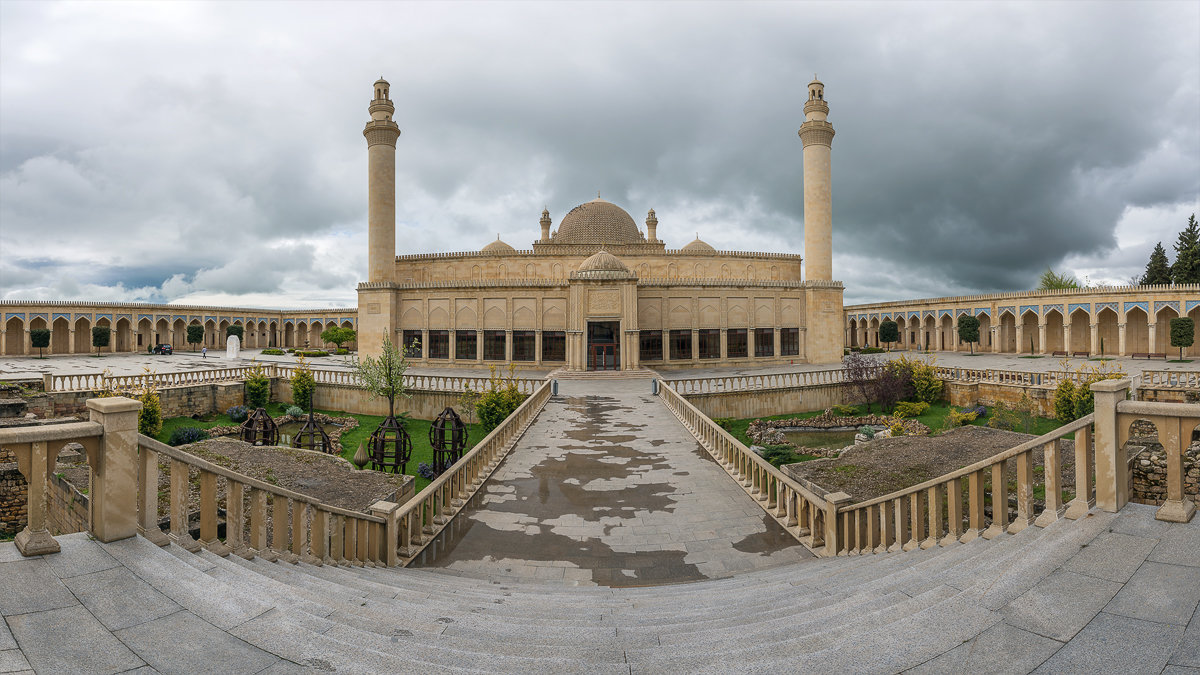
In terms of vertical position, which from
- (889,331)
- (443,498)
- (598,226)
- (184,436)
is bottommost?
(184,436)

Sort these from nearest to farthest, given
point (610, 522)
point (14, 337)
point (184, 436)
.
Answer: point (610, 522) < point (184, 436) < point (14, 337)

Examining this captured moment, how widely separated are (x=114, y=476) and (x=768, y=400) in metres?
20.9

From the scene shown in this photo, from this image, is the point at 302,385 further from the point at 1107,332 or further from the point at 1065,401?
the point at 1107,332

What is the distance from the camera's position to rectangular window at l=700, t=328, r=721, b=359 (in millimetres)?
32656

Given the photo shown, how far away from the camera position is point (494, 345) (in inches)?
1273

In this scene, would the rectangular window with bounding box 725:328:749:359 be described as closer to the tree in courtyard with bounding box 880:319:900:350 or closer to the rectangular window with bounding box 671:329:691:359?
the rectangular window with bounding box 671:329:691:359

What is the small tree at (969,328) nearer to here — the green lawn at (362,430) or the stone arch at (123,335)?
the green lawn at (362,430)

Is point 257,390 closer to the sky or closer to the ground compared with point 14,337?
closer to the ground

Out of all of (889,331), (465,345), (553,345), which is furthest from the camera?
(889,331)

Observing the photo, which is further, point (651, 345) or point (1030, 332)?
point (1030, 332)

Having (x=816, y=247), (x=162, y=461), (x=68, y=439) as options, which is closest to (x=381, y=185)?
(x=162, y=461)

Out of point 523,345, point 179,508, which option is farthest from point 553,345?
point 179,508

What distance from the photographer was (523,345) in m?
32.2

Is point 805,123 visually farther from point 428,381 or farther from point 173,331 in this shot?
point 173,331
